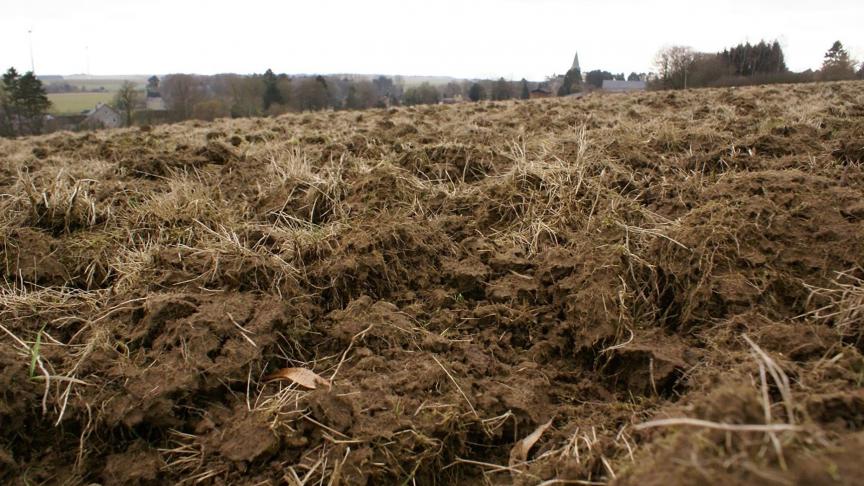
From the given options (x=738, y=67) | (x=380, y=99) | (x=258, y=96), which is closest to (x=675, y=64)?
(x=738, y=67)

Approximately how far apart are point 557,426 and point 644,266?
2.90 ft

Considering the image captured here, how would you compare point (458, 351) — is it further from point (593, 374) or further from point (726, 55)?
point (726, 55)

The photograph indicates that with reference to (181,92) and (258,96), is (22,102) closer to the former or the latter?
(181,92)

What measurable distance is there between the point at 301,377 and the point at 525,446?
0.87 metres

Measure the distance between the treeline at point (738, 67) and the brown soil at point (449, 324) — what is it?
29.6 meters

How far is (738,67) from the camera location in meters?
38.0

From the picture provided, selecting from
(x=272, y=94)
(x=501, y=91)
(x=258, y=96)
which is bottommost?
(x=272, y=94)

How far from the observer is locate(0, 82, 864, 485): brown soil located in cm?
155

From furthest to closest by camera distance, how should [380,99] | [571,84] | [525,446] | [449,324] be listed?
[571,84] → [380,99] → [449,324] → [525,446]

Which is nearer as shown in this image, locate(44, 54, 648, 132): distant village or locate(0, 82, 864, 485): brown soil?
locate(0, 82, 864, 485): brown soil

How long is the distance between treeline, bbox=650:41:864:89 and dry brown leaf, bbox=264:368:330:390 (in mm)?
31200

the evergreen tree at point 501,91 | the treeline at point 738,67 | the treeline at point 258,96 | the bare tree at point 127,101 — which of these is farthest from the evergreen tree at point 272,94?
the treeline at point 738,67

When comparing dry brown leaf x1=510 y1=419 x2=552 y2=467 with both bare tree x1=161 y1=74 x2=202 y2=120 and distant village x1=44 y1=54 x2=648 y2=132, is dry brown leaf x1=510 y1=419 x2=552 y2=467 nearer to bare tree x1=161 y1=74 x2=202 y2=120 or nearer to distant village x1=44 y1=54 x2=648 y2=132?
distant village x1=44 y1=54 x2=648 y2=132

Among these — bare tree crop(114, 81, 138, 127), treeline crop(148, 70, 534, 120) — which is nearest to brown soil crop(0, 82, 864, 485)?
bare tree crop(114, 81, 138, 127)
